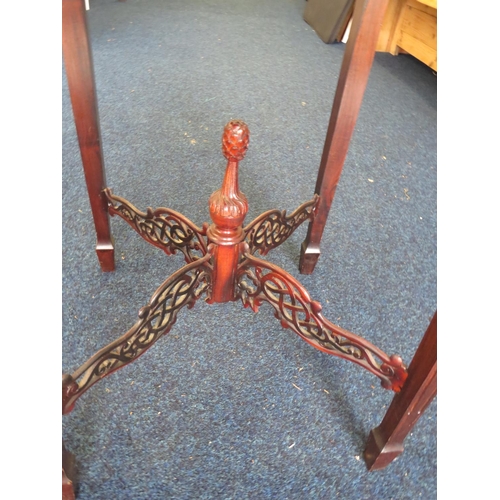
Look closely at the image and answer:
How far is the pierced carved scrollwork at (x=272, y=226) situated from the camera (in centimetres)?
78

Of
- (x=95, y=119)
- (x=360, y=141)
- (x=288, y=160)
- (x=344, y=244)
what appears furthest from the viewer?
(x=360, y=141)

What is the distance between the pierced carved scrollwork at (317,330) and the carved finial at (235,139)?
144 mm

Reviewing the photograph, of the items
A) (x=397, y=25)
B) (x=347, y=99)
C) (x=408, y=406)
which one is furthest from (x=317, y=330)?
(x=397, y=25)

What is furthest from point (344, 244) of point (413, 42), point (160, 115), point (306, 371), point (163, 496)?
point (413, 42)

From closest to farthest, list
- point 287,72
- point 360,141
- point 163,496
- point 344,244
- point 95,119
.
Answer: point 163,496
point 95,119
point 344,244
point 360,141
point 287,72

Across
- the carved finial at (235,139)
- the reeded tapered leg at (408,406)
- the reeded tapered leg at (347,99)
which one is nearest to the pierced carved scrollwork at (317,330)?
the reeded tapered leg at (408,406)

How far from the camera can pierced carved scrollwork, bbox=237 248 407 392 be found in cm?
56

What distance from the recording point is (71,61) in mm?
641

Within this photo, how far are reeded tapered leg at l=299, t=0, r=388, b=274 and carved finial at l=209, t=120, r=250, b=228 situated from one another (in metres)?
0.25

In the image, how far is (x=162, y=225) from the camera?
797mm

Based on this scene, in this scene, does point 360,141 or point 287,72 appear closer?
point 360,141

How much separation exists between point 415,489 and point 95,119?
0.71 meters

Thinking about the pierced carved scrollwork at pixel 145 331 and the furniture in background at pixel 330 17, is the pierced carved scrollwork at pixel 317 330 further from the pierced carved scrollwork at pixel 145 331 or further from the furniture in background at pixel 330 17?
the furniture in background at pixel 330 17

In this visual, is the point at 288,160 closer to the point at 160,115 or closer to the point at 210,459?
the point at 160,115
